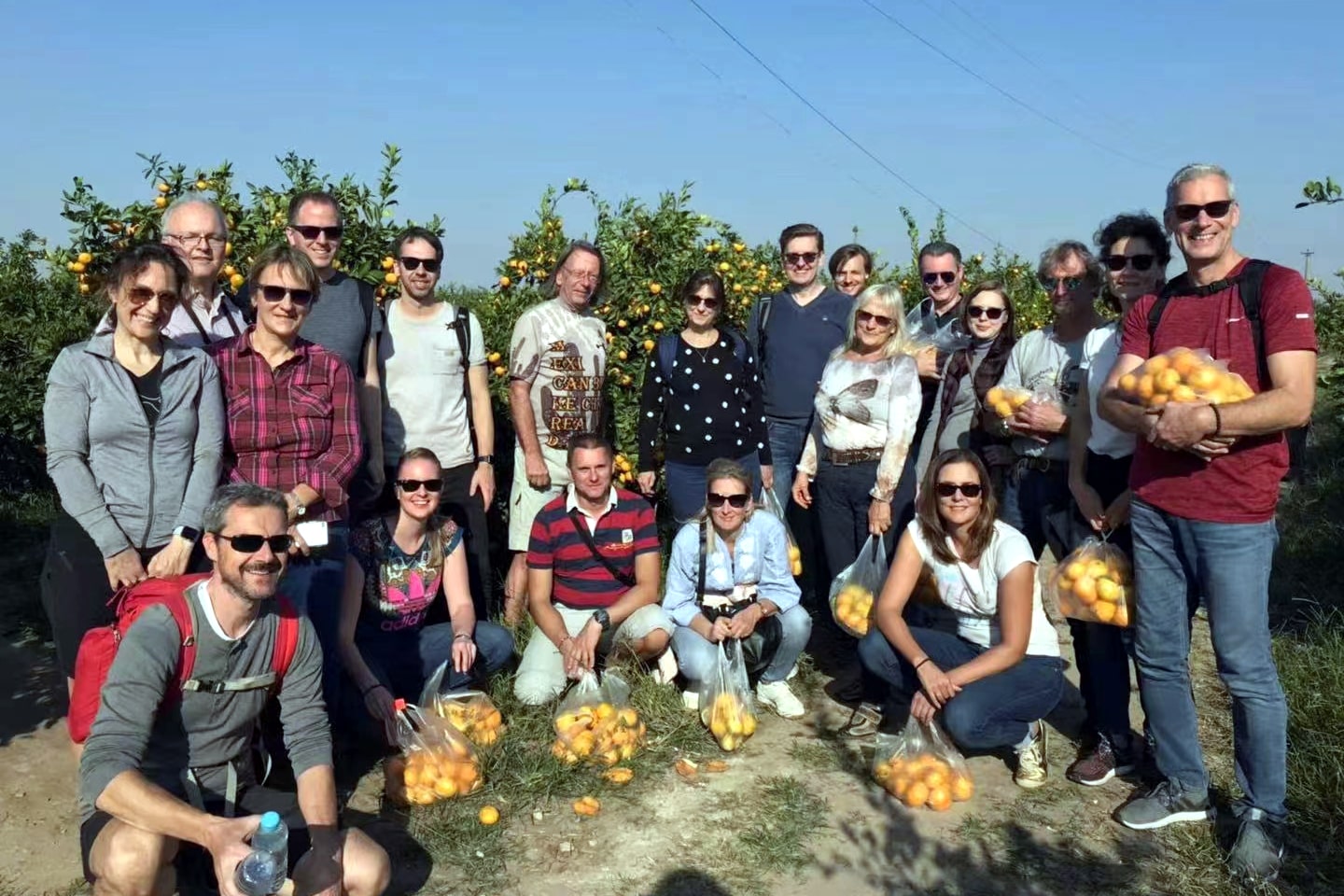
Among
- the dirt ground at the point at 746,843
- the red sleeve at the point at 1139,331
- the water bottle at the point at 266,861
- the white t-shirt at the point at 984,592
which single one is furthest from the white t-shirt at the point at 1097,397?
the water bottle at the point at 266,861

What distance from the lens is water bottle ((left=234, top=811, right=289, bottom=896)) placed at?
2570mm

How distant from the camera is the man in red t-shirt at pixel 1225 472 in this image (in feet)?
9.77

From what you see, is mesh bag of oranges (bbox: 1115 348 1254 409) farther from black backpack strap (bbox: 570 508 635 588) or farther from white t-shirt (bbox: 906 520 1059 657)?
black backpack strap (bbox: 570 508 635 588)

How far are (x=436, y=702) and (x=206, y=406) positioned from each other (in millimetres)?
1415

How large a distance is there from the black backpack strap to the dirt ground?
951mm

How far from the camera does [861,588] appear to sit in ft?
14.7

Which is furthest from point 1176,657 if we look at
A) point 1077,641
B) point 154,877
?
point 154,877

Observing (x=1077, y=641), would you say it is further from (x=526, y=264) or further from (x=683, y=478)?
(x=526, y=264)

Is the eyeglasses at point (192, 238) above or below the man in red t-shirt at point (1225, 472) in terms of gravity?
above

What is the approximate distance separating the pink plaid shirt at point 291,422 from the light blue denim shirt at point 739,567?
4.97 ft

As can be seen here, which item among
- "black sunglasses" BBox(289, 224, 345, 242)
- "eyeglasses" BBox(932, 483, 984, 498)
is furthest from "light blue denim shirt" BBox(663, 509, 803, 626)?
"black sunglasses" BBox(289, 224, 345, 242)

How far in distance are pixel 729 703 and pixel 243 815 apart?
1966 mm

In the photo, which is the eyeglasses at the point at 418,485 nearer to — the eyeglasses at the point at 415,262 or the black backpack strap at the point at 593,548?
the black backpack strap at the point at 593,548

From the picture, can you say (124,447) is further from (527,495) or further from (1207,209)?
(1207,209)
